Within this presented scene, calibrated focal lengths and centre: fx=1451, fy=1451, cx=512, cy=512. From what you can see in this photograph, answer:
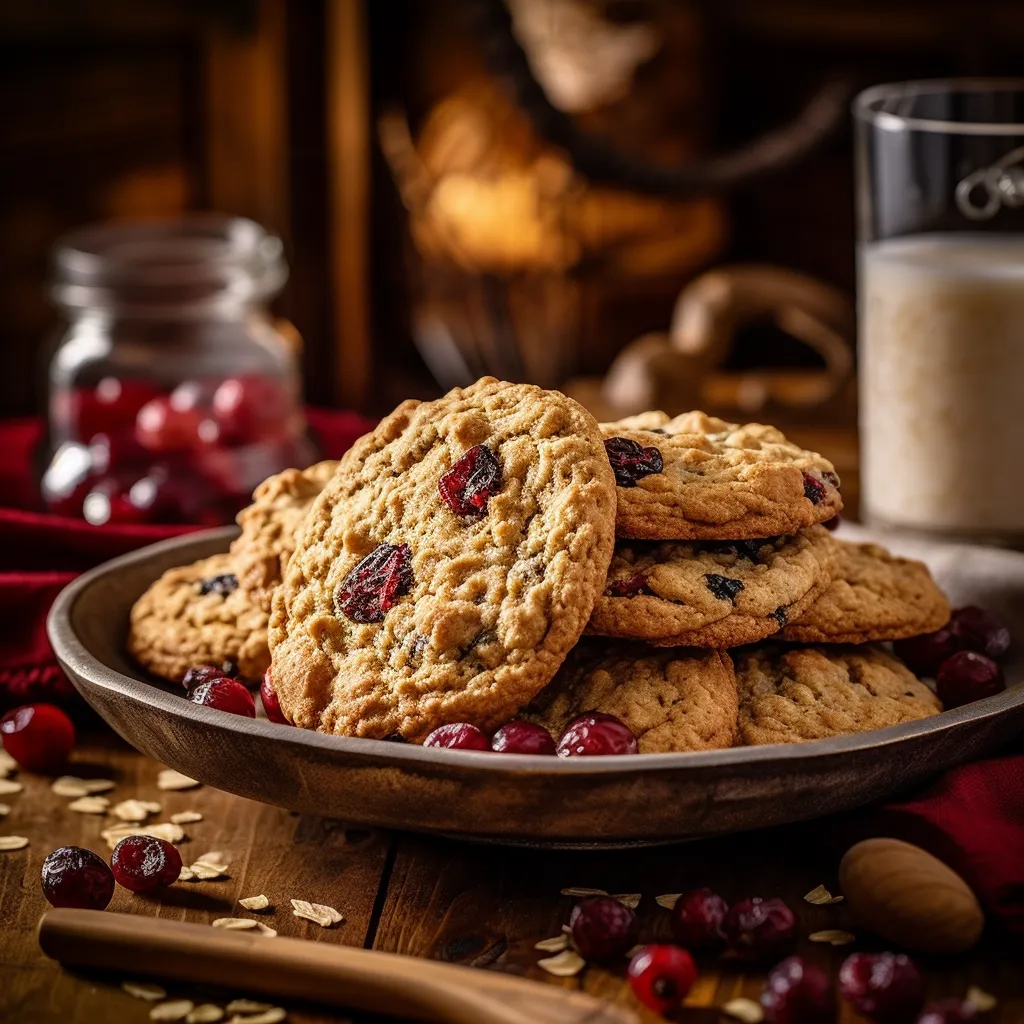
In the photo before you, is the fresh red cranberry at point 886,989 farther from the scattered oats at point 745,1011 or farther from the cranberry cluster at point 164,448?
the cranberry cluster at point 164,448

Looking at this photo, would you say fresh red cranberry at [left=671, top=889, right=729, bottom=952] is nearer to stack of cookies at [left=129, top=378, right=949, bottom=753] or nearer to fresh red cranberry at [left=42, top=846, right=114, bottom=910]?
stack of cookies at [left=129, top=378, right=949, bottom=753]

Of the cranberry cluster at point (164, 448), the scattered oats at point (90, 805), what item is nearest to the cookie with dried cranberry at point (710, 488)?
the scattered oats at point (90, 805)

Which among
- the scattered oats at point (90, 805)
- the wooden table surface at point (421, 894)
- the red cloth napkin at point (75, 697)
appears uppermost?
the red cloth napkin at point (75, 697)

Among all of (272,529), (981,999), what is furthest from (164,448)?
(981,999)

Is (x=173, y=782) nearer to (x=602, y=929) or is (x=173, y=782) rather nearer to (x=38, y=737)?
(x=38, y=737)

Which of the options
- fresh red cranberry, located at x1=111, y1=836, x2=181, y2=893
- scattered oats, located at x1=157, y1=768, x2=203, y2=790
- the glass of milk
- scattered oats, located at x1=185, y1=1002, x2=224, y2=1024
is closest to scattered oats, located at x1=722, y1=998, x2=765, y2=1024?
scattered oats, located at x1=185, y1=1002, x2=224, y2=1024

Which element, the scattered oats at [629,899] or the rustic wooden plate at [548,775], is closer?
the rustic wooden plate at [548,775]
